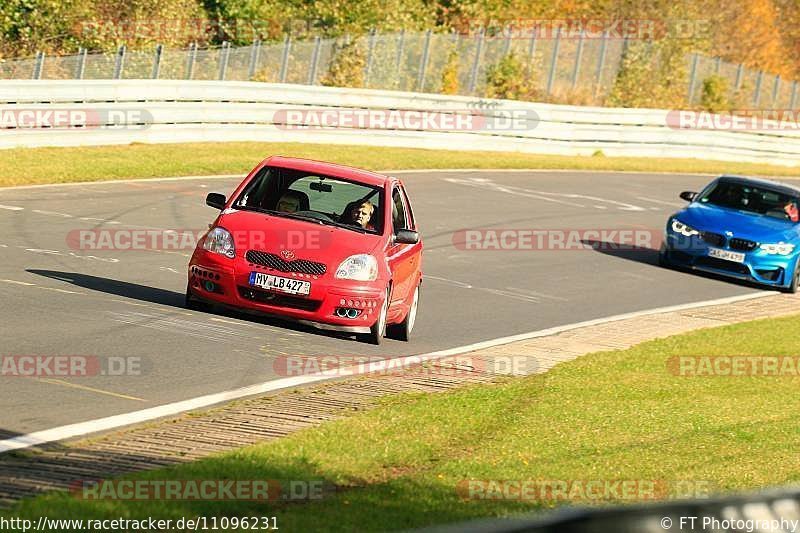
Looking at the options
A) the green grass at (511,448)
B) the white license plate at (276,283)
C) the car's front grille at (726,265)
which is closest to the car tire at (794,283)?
the car's front grille at (726,265)

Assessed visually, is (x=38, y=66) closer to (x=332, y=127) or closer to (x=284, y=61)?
(x=332, y=127)

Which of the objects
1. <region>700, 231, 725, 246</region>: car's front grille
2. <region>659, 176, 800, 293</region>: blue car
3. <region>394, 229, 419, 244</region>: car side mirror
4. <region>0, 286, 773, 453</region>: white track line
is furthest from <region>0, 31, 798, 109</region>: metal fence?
<region>0, 286, 773, 453</region>: white track line

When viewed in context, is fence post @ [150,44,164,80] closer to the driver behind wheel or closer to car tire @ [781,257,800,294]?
car tire @ [781,257,800,294]

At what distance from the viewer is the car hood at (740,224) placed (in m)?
21.3

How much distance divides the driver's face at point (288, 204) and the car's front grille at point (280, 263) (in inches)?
40.3

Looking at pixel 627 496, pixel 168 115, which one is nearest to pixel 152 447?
pixel 627 496

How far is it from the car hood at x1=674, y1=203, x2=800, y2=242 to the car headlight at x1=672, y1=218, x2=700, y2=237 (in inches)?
2.4

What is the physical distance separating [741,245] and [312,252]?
10.6 meters

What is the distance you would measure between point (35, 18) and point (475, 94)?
1483 centimetres

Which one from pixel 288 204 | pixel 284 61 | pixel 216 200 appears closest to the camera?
pixel 216 200

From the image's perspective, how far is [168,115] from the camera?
29.2m

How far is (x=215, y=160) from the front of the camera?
91.5ft

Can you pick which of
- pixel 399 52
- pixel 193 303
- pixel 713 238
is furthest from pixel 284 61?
pixel 193 303

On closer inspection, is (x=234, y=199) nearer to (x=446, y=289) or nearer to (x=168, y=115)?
(x=446, y=289)
